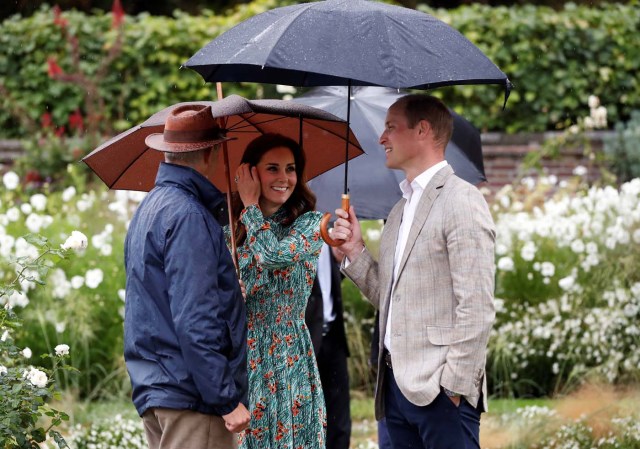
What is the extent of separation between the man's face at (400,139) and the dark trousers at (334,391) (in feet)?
6.24

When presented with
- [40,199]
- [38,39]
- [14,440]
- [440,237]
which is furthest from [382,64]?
[38,39]

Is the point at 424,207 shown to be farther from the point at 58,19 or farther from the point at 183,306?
the point at 58,19

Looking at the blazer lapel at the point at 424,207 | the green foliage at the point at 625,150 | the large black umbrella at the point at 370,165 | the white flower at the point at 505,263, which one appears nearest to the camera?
the blazer lapel at the point at 424,207

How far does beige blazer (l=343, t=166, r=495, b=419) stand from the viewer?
11.6ft

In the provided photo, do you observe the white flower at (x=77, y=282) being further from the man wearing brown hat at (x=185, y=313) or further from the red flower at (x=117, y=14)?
the red flower at (x=117, y=14)

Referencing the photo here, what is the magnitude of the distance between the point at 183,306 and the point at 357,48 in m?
1.08

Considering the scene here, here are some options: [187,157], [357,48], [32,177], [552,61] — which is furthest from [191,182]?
[552,61]

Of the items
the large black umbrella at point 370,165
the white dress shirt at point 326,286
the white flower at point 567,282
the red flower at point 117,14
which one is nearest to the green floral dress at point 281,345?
the large black umbrella at point 370,165

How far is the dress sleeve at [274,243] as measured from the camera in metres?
3.81

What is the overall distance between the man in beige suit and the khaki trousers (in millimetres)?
698

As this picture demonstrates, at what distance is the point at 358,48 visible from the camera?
11.8 feet

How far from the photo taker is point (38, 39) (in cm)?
1181

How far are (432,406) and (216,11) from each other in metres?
12.1

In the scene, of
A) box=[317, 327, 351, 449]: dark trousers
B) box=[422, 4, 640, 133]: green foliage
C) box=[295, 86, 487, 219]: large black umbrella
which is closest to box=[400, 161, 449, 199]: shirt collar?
box=[295, 86, 487, 219]: large black umbrella
